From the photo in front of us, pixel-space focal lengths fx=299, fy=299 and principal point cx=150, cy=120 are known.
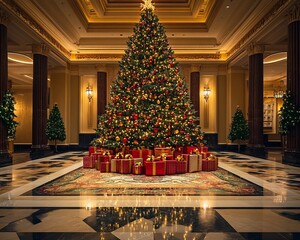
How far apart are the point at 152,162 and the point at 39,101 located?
7.52m

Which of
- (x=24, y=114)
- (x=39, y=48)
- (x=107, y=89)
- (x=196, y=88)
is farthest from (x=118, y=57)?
(x=24, y=114)

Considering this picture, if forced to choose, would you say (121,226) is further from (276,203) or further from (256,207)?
(276,203)

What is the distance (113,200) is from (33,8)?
8.64m

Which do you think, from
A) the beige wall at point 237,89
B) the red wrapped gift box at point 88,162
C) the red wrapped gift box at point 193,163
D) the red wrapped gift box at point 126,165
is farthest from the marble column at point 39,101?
the beige wall at point 237,89

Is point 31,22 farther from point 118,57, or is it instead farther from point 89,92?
point 89,92

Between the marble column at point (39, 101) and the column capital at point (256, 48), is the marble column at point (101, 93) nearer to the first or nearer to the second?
the marble column at point (39, 101)

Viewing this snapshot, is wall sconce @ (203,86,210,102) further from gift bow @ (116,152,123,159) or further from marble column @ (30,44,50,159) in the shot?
gift bow @ (116,152,123,159)

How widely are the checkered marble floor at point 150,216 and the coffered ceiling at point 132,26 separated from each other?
6826 millimetres

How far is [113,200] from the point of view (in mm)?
4629

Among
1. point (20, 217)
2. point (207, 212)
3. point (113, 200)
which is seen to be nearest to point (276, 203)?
point (207, 212)

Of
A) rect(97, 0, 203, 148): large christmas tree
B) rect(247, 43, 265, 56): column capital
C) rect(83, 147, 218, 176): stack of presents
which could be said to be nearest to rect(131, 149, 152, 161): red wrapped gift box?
rect(83, 147, 218, 176): stack of presents

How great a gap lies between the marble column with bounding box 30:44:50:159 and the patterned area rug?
5.96 meters

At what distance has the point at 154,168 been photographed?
720cm

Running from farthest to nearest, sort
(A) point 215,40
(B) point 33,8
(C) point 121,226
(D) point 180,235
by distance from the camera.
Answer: (A) point 215,40
(B) point 33,8
(C) point 121,226
(D) point 180,235
